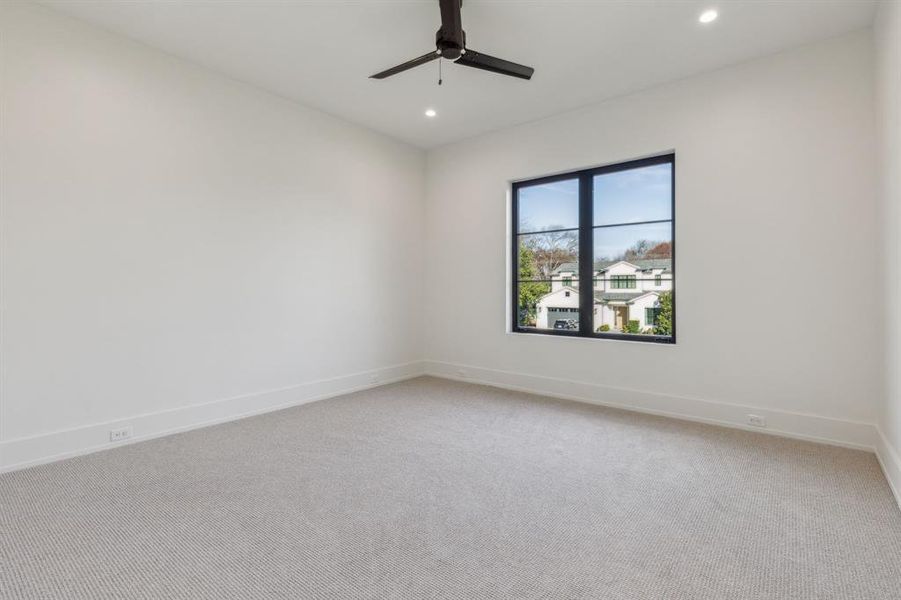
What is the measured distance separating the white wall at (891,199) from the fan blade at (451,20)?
8.10 feet

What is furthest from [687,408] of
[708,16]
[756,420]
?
[708,16]

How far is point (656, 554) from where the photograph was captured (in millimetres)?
1910

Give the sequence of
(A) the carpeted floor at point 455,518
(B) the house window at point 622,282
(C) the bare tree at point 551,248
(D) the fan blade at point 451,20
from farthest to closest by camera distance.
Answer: (C) the bare tree at point 551,248 → (B) the house window at point 622,282 → (D) the fan blade at point 451,20 → (A) the carpeted floor at point 455,518

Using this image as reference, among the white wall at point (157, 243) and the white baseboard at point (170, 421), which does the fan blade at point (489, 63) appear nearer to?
the white wall at point (157, 243)

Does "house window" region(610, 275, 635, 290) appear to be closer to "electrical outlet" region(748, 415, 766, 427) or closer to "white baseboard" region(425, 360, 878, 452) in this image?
"white baseboard" region(425, 360, 878, 452)

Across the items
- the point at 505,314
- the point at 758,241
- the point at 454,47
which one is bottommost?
the point at 505,314

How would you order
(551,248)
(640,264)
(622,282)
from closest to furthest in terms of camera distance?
(640,264), (622,282), (551,248)

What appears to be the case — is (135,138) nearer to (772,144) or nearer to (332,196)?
(332,196)

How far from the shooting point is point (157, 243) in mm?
3484

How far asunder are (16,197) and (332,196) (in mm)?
2565

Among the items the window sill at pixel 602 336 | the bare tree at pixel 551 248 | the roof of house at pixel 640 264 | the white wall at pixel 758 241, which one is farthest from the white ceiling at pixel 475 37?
the window sill at pixel 602 336

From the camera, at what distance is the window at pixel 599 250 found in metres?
4.21

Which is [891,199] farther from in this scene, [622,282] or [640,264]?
[622,282]

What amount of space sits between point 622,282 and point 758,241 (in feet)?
3.98
